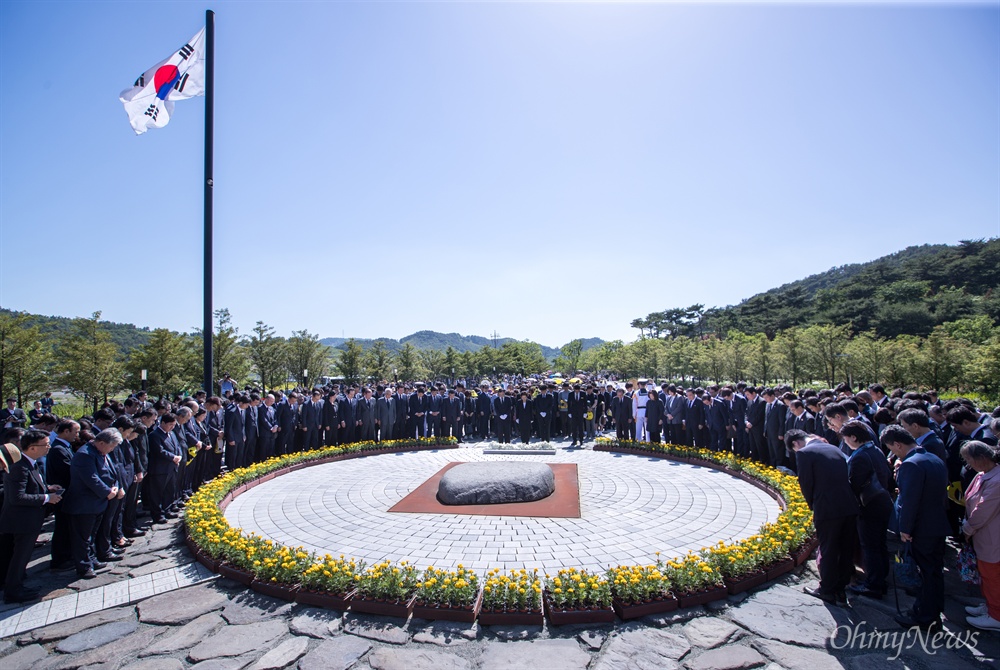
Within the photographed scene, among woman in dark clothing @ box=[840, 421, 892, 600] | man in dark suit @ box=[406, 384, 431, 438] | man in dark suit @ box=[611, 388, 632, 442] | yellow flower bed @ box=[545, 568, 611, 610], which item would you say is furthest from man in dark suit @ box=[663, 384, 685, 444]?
yellow flower bed @ box=[545, 568, 611, 610]

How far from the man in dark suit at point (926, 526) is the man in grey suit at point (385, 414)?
12899 millimetres

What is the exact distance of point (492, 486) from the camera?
8.96 metres

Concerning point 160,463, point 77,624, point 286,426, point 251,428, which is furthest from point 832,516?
point 286,426

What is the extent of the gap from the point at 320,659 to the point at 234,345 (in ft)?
85.5

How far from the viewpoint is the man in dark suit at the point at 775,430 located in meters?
11.1

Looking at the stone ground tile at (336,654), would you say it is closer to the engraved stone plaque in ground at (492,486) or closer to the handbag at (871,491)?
the engraved stone plaque in ground at (492,486)

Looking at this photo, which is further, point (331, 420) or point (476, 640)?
point (331, 420)

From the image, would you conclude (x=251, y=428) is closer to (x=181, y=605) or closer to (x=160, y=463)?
(x=160, y=463)

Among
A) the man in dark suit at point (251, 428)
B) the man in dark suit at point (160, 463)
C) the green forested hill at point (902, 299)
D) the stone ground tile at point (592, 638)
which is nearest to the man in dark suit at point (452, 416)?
the man in dark suit at point (251, 428)

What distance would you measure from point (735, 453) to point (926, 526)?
8556 millimetres

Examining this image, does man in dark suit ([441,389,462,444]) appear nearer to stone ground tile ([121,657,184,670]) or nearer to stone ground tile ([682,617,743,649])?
stone ground tile ([682,617,743,649])

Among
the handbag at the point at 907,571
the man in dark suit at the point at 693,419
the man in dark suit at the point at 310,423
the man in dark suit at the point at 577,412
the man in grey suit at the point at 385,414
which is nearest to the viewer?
the handbag at the point at 907,571

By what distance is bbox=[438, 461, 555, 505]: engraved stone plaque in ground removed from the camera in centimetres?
888

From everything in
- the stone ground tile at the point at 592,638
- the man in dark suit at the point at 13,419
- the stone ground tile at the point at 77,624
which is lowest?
the stone ground tile at the point at 592,638
